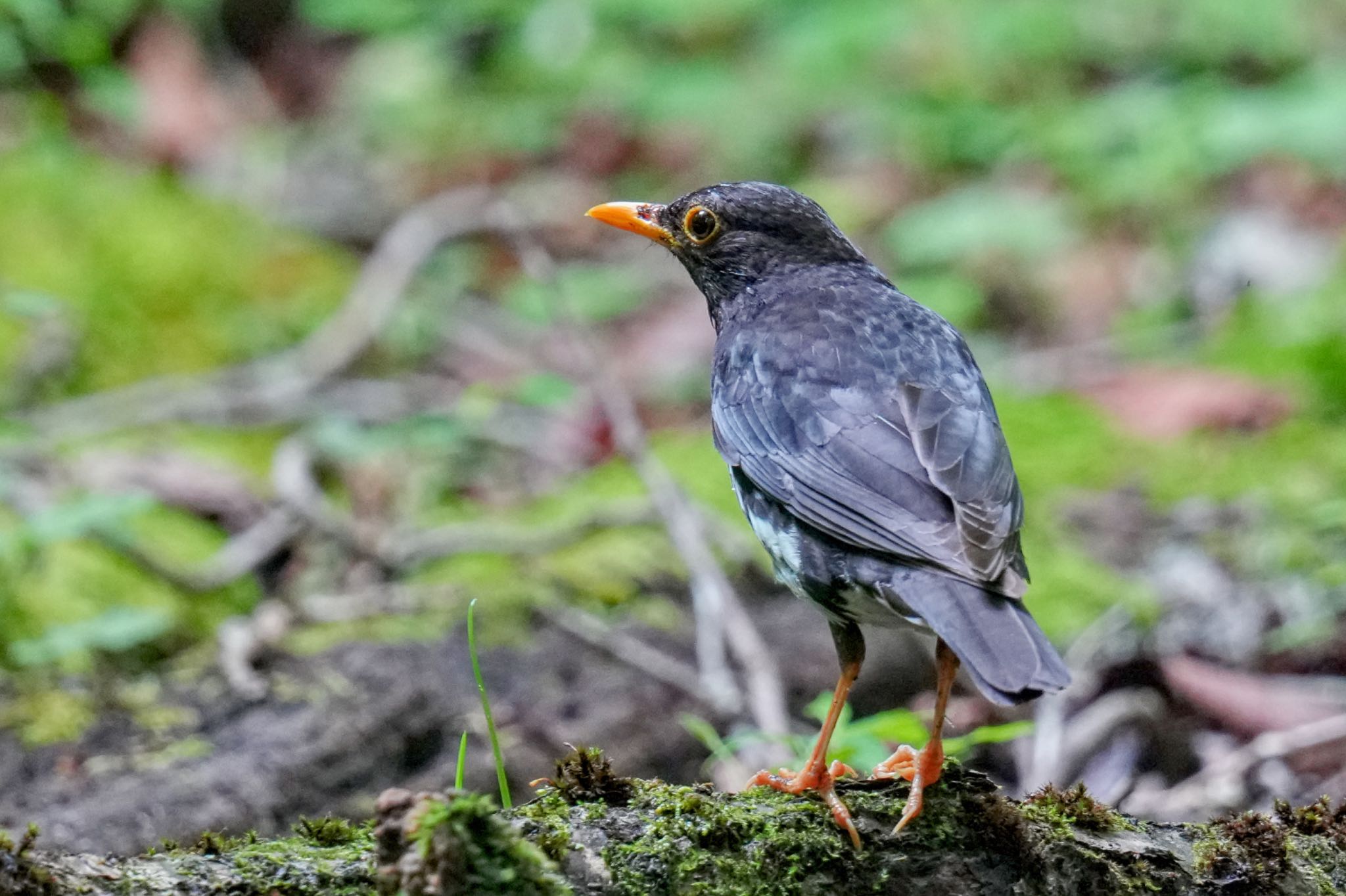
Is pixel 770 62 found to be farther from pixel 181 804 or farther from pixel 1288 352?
pixel 181 804

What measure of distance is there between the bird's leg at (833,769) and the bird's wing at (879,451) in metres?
0.33

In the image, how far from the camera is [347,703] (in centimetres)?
443

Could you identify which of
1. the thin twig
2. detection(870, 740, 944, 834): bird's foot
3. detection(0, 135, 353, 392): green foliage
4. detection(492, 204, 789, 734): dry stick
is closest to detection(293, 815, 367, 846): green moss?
detection(870, 740, 944, 834): bird's foot

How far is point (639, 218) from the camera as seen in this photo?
430 cm

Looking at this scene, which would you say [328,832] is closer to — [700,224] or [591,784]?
[591,784]

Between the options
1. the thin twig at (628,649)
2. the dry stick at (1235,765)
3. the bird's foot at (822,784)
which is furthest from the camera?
the thin twig at (628,649)

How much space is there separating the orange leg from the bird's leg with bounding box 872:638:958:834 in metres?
0.10

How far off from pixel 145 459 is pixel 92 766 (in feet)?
7.93

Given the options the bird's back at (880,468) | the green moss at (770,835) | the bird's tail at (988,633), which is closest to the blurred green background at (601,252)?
the bird's back at (880,468)

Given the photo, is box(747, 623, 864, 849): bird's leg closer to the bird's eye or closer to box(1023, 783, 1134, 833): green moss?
box(1023, 783, 1134, 833): green moss

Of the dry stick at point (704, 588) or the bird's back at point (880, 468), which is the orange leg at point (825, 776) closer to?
the bird's back at point (880, 468)

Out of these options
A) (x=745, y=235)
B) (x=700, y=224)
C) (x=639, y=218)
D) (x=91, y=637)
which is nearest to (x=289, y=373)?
(x=91, y=637)

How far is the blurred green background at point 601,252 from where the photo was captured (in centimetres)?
555

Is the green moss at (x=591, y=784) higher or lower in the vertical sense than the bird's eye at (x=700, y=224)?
lower
